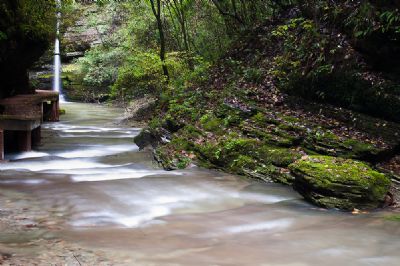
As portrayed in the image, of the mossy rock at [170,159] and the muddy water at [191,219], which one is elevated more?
the mossy rock at [170,159]

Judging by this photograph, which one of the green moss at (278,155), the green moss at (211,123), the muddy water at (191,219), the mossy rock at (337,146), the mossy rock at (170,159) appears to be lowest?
the muddy water at (191,219)

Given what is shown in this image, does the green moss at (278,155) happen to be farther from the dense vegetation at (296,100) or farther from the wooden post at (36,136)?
the wooden post at (36,136)

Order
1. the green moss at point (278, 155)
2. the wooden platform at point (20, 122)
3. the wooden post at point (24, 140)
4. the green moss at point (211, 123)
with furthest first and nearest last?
the wooden post at point (24, 140), the wooden platform at point (20, 122), the green moss at point (211, 123), the green moss at point (278, 155)

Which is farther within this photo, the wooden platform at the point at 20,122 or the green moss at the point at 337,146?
the wooden platform at the point at 20,122

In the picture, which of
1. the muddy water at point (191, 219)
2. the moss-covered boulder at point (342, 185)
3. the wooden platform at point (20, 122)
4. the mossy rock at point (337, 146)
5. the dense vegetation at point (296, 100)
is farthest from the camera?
the wooden platform at point (20, 122)

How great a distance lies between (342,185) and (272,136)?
2716 mm

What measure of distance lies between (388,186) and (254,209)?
7.19ft

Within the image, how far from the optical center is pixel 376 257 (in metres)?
4.82

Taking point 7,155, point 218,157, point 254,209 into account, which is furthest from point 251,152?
point 7,155

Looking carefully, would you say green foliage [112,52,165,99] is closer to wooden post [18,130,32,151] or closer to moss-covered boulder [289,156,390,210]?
wooden post [18,130,32,151]

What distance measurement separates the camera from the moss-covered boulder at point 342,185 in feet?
21.4

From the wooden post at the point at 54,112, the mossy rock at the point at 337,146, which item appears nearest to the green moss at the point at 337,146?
the mossy rock at the point at 337,146

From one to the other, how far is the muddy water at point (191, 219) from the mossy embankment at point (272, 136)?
434mm

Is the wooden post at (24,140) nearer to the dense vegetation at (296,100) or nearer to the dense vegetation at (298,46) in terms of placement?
the dense vegetation at (296,100)
